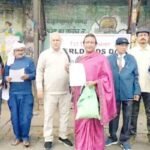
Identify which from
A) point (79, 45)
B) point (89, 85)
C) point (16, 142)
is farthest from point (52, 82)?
point (79, 45)

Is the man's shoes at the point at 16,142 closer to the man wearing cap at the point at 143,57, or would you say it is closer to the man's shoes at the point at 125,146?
the man's shoes at the point at 125,146

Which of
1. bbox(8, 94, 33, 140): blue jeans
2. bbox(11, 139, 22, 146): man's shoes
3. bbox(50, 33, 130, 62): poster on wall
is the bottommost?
bbox(11, 139, 22, 146): man's shoes

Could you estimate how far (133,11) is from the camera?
9.24m

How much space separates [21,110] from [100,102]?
1.45 meters

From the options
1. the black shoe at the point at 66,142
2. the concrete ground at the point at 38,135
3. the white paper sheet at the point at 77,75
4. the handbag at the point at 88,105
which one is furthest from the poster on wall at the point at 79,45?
the handbag at the point at 88,105

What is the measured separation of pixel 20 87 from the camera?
6.93 meters

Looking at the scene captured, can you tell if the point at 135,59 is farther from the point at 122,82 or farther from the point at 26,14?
the point at 26,14

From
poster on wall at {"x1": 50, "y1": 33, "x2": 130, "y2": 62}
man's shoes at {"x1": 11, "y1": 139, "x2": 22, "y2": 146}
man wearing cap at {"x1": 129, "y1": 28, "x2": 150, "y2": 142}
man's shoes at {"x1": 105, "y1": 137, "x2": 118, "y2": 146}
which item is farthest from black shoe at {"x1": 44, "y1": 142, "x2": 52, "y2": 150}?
poster on wall at {"x1": 50, "y1": 33, "x2": 130, "y2": 62}

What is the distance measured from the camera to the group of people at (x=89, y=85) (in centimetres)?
623

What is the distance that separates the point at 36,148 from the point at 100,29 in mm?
3974

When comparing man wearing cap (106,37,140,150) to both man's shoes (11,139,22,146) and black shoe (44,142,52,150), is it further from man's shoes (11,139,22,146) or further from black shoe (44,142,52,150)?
man's shoes (11,139,22,146)

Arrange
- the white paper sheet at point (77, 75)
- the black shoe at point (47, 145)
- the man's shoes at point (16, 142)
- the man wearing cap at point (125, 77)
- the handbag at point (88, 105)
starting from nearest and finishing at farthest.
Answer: the handbag at point (88, 105), the white paper sheet at point (77, 75), the man wearing cap at point (125, 77), the black shoe at point (47, 145), the man's shoes at point (16, 142)

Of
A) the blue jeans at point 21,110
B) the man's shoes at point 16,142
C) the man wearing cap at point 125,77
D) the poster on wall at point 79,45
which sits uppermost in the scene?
the poster on wall at point 79,45

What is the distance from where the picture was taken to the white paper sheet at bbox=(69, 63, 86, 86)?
6.20m
